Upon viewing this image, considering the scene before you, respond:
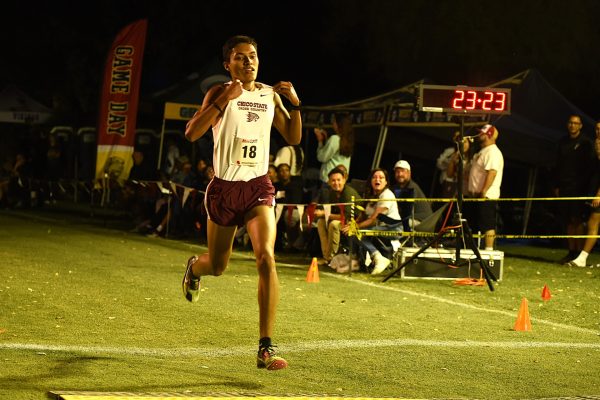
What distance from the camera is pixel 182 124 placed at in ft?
112

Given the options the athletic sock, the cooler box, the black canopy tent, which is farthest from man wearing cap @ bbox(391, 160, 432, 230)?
the athletic sock

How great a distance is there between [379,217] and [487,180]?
1.51 m

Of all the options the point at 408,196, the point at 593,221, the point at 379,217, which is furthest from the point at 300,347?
the point at 593,221

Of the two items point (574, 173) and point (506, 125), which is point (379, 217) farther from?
point (506, 125)

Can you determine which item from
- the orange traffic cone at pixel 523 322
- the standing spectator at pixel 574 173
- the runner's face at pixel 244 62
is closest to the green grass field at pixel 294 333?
the orange traffic cone at pixel 523 322

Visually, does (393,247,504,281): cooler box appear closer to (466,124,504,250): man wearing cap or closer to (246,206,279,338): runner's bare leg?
(466,124,504,250): man wearing cap

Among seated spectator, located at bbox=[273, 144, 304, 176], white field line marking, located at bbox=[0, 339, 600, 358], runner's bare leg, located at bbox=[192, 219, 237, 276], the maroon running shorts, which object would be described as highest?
seated spectator, located at bbox=[273, 144, 304, 176]

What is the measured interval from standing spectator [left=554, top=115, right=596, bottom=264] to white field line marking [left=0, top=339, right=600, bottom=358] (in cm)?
804

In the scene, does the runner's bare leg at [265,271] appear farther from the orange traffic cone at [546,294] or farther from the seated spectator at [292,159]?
the seated spectator at [292,159]

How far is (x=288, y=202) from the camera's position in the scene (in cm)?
1859

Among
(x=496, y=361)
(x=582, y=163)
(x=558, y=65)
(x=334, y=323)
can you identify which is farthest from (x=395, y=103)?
(x=496, y=361)

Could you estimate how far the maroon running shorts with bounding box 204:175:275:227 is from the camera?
814 cm

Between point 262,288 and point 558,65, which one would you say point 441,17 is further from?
point 262,288

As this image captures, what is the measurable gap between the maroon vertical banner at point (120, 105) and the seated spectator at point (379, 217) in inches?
422
